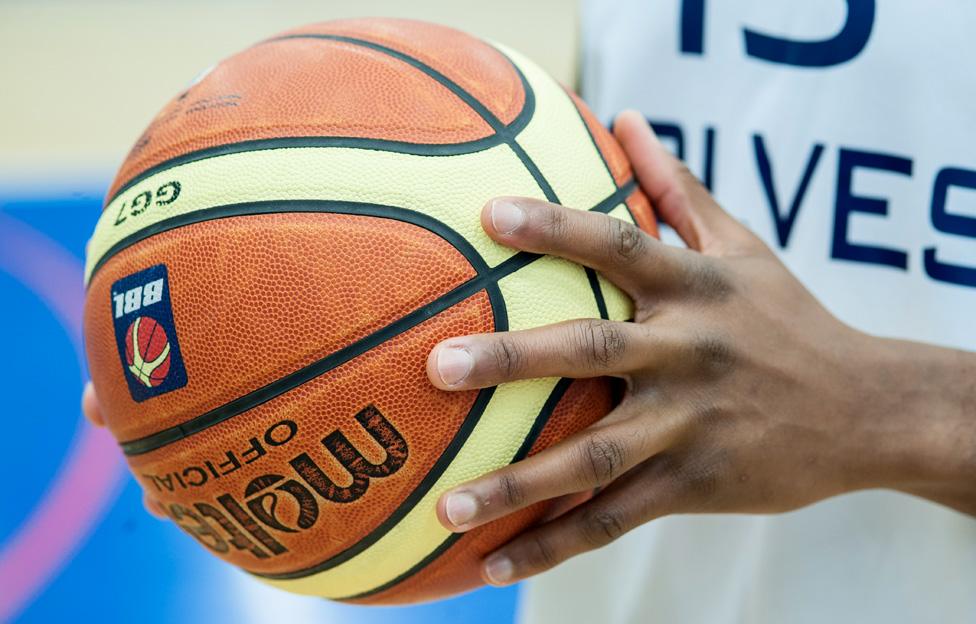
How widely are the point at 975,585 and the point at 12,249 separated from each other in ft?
9.87

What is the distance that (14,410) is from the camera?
264 centimetres

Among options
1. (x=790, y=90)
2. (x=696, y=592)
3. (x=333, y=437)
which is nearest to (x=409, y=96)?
(x=333, y=437)

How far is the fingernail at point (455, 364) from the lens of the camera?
2.60 ft

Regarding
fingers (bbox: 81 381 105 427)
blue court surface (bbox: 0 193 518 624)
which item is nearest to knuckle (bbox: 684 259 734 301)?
fingers (bbox: 81 381 105 427)

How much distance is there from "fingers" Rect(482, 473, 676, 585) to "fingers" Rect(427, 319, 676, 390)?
0.45 ft

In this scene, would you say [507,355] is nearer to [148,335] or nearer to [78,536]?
[148,335]

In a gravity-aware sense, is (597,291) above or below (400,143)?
below

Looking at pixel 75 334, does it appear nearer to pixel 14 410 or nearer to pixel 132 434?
pixel 14 410

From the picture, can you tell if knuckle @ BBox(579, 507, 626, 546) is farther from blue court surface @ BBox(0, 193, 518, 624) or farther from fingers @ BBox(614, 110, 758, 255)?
blue court surface @ BBox(0, 193, 518, 624)

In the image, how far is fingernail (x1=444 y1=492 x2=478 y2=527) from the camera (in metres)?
0.83

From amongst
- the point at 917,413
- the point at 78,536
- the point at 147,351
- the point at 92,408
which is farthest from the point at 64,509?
the point at 917,413

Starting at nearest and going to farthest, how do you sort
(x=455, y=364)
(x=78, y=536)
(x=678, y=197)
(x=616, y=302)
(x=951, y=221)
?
(x=455, y=364), (x=616, y=302), (x=678, y=197), (x=951, y=221), (x=78, y=536)

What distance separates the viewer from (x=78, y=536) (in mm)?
2311

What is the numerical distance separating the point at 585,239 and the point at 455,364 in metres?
0.15
